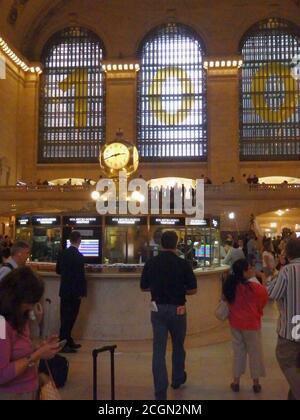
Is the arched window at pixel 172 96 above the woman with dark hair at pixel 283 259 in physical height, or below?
above

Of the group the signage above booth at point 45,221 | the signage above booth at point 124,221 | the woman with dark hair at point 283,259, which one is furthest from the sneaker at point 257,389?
the signage above booth at point 45,221

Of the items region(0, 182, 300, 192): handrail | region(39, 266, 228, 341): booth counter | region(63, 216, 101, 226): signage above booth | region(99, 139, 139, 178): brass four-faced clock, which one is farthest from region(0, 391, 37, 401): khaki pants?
region(0, 182, 300, 192): handrail

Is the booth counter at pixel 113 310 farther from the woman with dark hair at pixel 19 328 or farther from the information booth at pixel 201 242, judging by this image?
the woman with dark hair at pixel 19 328

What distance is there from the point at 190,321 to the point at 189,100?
26008 mm

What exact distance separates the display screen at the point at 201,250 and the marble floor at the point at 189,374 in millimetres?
1518

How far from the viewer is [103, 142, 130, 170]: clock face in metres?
9.77

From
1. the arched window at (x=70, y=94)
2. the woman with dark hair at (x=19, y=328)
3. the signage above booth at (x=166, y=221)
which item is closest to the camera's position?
the woman with dark hair at (x=19, y=328)

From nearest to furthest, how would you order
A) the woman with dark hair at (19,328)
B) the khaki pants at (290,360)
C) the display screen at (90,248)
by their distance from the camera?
the woman with dark hair at (19,328) → the khaki pants at (290,360) → the display screen at (90,248)

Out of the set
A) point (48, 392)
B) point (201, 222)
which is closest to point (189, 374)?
point (48, 392)

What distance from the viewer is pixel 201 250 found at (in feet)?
27.2

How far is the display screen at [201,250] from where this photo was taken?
8234 millimetres

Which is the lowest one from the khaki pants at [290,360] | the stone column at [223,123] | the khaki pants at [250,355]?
the khaki pants at [250,355]

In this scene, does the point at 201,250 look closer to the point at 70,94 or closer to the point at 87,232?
the point at 87,232

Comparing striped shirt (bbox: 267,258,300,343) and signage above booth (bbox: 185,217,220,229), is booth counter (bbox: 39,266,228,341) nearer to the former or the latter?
signage above booth (bbox: 185,217,220,229)
